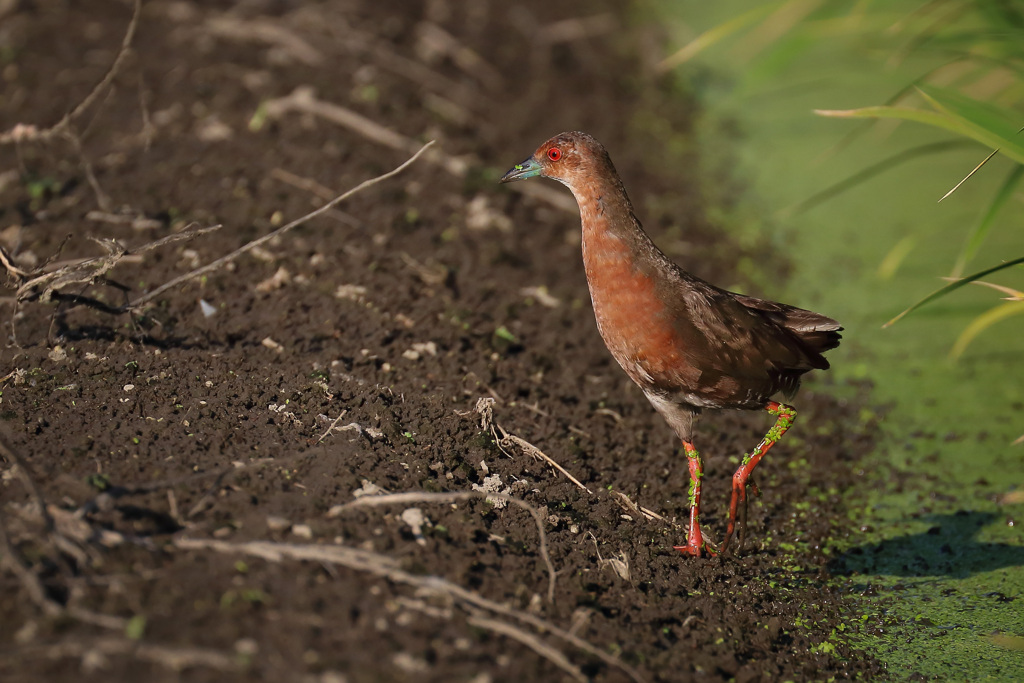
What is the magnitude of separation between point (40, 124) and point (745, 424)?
4.27 metres

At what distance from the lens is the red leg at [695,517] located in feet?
10.6

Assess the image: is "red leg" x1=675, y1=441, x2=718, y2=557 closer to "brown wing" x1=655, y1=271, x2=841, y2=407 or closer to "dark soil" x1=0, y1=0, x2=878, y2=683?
"dark soil" x1=0, y1=0, x2=878, y2=683

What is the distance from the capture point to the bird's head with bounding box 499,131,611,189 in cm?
343

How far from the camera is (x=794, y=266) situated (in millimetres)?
5645

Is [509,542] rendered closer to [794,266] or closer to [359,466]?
[359,466]

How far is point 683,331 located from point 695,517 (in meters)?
0.69

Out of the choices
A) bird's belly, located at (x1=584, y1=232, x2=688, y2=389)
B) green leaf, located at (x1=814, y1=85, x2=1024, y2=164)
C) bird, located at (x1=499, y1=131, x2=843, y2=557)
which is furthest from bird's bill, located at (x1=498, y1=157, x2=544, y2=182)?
green leaf, located at (x1=814, y1=85, x2=1024, y2=164)

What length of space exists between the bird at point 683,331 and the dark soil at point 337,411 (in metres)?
0.44

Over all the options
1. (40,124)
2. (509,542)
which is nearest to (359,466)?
(509,542)

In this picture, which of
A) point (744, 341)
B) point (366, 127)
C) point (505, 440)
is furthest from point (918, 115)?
point (366, 127)

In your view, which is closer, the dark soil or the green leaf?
the dark soil

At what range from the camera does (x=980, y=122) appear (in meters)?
2.92

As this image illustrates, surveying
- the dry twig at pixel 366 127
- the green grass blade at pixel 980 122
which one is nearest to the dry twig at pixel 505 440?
the green grass blade at pixel 980 122

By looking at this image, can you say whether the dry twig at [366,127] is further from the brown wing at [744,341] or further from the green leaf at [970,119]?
the green leaf at [970,119]
